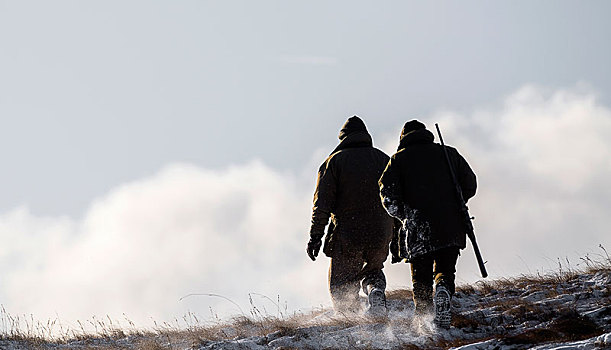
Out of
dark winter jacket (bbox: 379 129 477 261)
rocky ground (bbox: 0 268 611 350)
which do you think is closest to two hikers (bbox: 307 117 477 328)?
dark winter jacket (bbox: 379 129 477 261)

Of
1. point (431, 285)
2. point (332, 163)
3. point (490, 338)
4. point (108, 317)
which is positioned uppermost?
point (332, 163)

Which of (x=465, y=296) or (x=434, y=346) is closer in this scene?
(x=434, y=346)

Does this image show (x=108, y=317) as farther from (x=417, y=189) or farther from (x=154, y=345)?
(x=417, y=189)

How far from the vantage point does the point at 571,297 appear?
9.34 m

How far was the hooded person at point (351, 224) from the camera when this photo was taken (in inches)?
425

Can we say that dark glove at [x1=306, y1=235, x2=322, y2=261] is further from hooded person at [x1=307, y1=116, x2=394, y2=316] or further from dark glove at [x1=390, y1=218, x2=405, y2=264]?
dark glove at [x1=390, y1=218, x2=405, y2=264]

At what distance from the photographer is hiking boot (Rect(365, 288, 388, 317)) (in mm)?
9977

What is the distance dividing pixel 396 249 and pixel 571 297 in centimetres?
209

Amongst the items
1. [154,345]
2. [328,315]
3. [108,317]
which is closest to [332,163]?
[328,315]

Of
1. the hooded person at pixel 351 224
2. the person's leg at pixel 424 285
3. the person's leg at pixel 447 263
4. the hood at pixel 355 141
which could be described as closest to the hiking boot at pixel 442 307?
the person's leg at pixel 447 263

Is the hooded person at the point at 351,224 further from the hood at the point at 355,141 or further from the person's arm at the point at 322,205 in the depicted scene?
the hood at the point at 355,141

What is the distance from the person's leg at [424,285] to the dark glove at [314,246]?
2236 mm

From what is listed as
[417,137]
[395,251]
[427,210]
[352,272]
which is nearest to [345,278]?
[352,272]

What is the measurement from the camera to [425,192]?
8.94 metres
